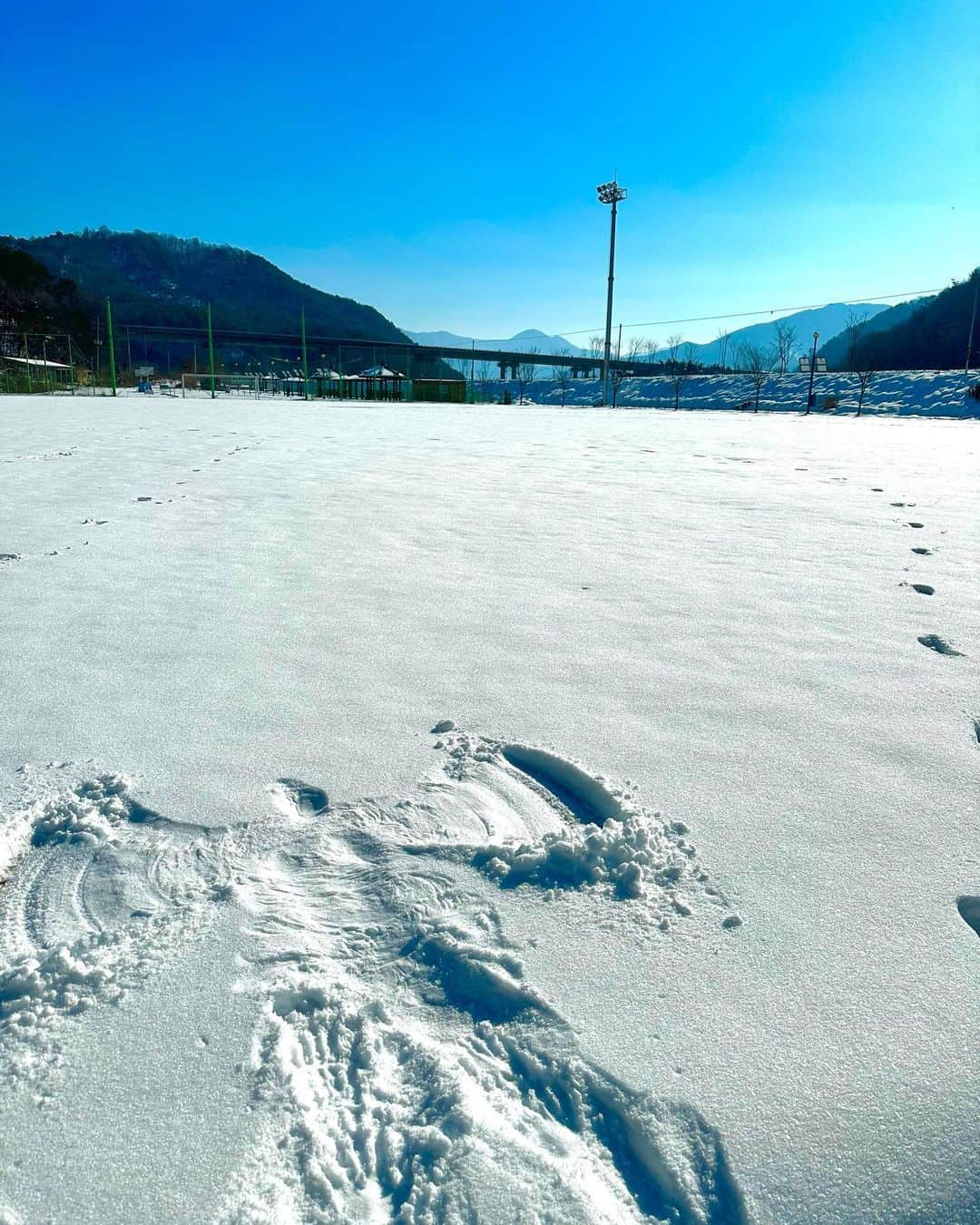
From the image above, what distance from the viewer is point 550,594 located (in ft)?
11.2

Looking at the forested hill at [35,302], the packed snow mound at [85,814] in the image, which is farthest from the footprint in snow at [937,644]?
the forested hill at [35,302]

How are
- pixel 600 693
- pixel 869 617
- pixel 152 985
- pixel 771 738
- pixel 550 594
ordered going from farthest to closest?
pixel 550 594 → pixel 869 617 → pixel 600 693 → pixel 771 738 → pixel 152 985

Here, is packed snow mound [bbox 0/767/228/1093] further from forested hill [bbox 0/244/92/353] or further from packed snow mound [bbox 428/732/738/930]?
forested hill [bbox 0/244/92/353]

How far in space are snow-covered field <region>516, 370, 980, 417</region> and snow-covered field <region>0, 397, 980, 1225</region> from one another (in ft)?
128

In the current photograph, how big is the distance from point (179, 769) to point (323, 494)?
4.44 m

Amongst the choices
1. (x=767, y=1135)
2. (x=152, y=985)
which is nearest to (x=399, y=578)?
(x=152, y=985)

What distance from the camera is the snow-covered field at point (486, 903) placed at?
3.20 ft

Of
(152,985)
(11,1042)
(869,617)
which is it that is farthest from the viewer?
(869,617)

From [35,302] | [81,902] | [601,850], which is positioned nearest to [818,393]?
[601,850]

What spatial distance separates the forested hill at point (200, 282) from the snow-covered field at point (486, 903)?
11125 centimetres

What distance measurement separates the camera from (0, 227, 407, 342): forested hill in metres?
110

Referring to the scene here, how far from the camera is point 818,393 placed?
1811 inches

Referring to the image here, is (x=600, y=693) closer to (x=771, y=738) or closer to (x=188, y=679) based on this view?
(x=771, y=738)

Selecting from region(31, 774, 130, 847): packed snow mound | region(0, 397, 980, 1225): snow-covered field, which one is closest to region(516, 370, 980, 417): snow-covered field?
region(0, 397, 980, 1225): snow-covered field
